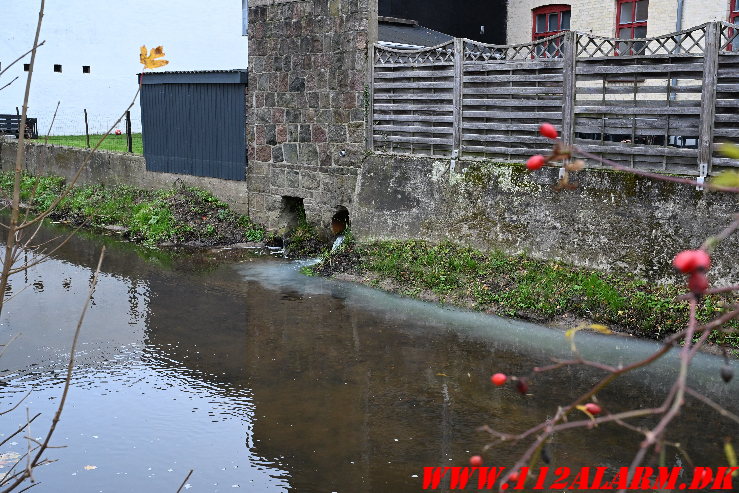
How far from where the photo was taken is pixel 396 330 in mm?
8891

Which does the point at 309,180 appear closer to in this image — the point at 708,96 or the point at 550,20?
the point at 708,96

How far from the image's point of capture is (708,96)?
8.66 meters

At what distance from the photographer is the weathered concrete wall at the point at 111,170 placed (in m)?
14.4

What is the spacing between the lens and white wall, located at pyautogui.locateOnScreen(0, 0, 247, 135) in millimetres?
22766

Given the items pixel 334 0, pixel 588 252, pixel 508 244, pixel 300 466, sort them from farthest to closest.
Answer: pixel 334 0 → pixel 508 244 → pixel 588 252 → pixel 300 466

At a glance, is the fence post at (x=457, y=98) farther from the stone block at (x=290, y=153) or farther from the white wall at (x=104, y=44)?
the white wall at (x=104, y=44)

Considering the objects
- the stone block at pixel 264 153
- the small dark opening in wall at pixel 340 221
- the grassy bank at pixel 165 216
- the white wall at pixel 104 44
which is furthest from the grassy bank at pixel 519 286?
the white wall at pixel 104 44

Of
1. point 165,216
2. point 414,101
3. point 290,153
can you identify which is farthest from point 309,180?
point 165,216

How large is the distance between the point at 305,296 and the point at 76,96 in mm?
16742

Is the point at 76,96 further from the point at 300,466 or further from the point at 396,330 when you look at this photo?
the point at 300,466

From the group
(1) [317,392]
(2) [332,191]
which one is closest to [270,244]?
(2) [332,191]

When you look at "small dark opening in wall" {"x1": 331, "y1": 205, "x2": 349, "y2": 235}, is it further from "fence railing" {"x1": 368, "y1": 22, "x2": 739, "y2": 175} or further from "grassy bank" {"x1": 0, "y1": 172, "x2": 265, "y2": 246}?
"grassy bank" {"x1": 0, "y1": 172, "x2": 265, "y2": 246}

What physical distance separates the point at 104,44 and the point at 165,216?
455 inches

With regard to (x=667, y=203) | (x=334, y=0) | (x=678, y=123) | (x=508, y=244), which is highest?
(x=334, y=0)
